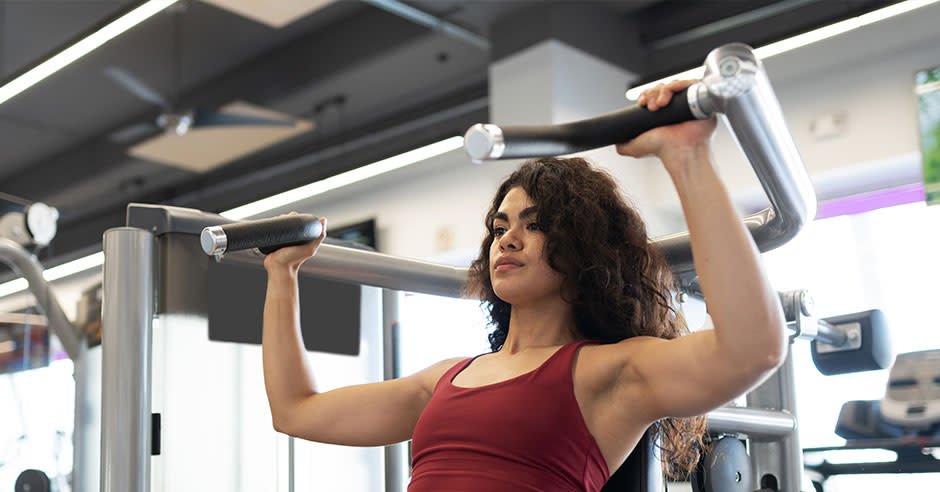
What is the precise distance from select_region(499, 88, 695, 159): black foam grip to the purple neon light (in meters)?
4.28

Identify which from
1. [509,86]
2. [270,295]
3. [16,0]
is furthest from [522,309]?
[16,0]

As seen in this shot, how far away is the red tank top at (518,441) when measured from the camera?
1141mm

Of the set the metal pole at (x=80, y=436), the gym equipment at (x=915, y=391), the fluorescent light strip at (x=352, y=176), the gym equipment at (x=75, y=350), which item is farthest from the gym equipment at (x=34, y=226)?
the gym equipment at (x=915, y=391)

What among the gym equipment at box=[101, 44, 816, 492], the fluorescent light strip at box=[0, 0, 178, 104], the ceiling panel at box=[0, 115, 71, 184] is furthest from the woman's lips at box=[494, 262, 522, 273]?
the ceiling panel at box=[0, 115, 71, 184]

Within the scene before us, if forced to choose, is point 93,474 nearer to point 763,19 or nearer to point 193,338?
point 193,338

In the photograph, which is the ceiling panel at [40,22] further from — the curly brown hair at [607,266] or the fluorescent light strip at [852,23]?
the curly brown hair at [607,266]

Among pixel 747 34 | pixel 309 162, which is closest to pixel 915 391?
pixel 747 34

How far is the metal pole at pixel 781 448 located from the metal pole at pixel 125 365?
975 mm

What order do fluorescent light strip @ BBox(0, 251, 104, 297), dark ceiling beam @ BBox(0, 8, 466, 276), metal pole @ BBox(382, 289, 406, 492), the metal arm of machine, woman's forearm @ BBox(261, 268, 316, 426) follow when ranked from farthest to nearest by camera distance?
1. dark ceiling beam @ BBox(0, 8, 466, 276)
2. fluorescent light strip @ BBox(0, 251, 104, 297)
3. the metal arm of machine
4. metal pole @ BBox(382, 289, 406, 492)
5. woman's forearm @ BBox(261, 268, 316, 426)

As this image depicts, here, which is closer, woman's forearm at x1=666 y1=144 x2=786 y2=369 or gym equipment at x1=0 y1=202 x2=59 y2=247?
woman's forearm at x1=666 y1=144 x2=786 y2=369

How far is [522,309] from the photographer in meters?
1.35

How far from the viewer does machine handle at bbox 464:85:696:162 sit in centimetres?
81

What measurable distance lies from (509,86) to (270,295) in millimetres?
3755

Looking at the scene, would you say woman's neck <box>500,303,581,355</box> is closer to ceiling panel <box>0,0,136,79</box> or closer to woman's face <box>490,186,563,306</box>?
woman's face <box>490,186,563,306</box>
